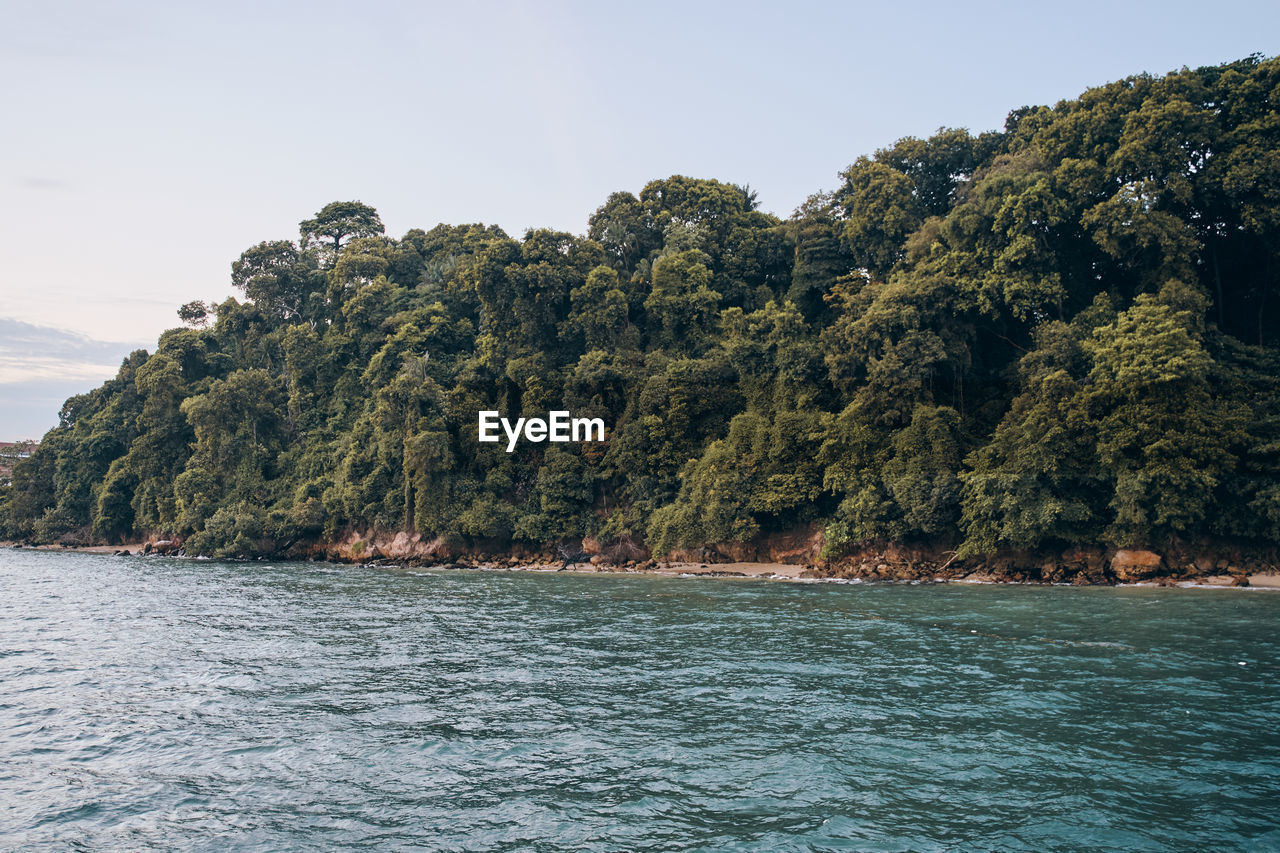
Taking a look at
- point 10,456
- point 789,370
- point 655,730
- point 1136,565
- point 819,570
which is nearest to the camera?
point 655,730

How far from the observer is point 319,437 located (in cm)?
6362

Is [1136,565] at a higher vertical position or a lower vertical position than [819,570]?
higher

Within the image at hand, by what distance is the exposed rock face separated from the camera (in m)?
34.4

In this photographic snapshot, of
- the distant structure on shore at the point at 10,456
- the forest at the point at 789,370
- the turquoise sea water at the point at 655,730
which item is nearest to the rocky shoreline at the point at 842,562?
Result: the forest at the point at 789,370

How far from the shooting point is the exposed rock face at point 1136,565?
3444 cm

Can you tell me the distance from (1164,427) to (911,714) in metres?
25.6

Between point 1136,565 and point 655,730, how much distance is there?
29.4 metres

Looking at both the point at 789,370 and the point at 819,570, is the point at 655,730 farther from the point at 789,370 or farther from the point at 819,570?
the point at 789,370

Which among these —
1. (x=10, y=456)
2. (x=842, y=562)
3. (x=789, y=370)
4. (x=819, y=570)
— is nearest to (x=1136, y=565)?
(x=842, y=562)

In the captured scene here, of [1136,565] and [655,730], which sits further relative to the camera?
[1136,565]

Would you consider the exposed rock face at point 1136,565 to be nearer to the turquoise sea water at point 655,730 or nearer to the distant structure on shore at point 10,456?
the turquoise sea water at point 655,730

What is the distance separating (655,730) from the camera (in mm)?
14609

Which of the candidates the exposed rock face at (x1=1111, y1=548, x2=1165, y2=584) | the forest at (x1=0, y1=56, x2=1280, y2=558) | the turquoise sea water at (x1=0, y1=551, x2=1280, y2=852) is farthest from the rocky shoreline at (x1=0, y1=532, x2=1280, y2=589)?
the turquoise sea water at (x1=0, y1=551, x2=1280, y2=852)

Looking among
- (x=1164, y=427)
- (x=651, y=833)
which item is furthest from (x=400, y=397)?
(x=651, y=833)
